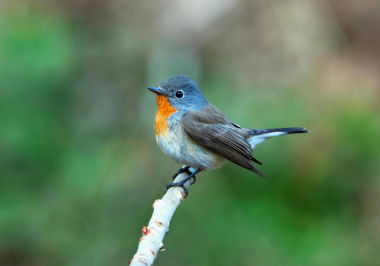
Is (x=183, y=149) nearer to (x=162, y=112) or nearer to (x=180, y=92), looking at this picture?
(x=162, y=112)

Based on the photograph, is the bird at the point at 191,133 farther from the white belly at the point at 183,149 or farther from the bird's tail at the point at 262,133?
the bird's tail at the point at 262,133

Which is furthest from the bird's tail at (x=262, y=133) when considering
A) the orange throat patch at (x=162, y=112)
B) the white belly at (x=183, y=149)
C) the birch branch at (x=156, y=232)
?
the birch branch at (x=156, y=232)

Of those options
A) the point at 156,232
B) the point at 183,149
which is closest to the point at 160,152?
the point at 183,149

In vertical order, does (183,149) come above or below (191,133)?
below

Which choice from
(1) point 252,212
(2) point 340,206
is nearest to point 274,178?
(1) point 252,212

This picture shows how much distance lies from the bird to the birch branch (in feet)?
2.63

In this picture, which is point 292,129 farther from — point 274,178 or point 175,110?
point 175,110

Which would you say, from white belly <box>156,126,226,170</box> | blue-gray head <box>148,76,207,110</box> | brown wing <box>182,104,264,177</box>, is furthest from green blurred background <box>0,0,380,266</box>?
blue-gray head <box>148,76,207,110</box>

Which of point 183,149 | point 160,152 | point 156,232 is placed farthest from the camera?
point 160,152

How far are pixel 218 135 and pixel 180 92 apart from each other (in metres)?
0.55

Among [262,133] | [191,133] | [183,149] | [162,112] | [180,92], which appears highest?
[262,133]

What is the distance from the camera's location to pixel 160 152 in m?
4.29

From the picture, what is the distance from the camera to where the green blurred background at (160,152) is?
3.59 meters

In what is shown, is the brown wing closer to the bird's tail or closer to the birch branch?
the bird's tail
